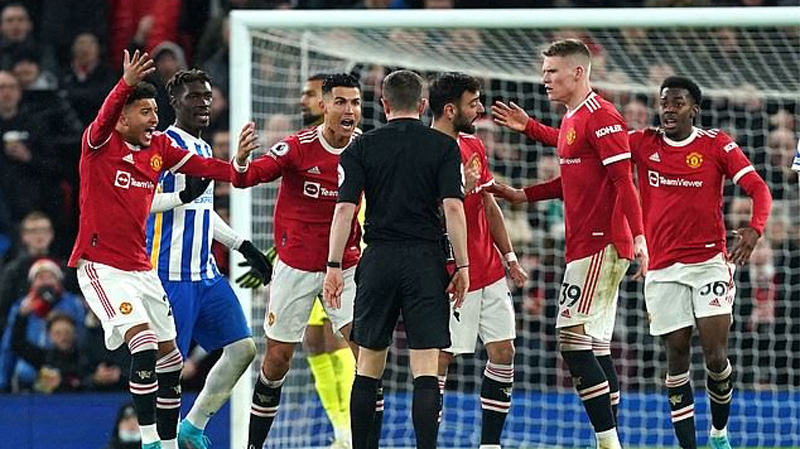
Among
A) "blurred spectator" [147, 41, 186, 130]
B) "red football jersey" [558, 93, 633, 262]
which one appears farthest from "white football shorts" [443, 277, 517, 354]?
"blurred spectator" [147, 41, 186, 130]

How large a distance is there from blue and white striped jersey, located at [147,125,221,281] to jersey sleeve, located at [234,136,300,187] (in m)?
0.54

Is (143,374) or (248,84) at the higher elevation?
(248,84)

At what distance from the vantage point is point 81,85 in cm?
1377

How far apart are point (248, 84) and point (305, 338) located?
1.78 metres

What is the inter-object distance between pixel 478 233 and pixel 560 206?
452 centimetres

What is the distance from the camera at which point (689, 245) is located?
9375 millimetres

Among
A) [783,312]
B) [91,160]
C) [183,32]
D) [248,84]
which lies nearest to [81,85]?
[183,32]

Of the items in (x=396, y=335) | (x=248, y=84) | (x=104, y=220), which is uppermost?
(x=248, y=84)

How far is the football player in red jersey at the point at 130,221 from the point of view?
336 inches

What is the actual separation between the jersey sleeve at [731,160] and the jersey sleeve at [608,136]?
2.55 ft

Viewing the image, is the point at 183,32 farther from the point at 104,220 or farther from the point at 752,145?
the point at 104,220

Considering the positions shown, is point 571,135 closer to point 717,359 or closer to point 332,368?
point 717,359

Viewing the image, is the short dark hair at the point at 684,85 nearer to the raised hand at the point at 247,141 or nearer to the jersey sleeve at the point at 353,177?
the jersey sleeve at the point at 353,177

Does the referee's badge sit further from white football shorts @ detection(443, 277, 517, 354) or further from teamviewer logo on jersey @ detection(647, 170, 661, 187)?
teamviewer logo on jersey @ detection(647, 170, 661, 187)
